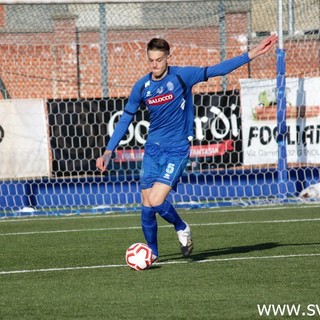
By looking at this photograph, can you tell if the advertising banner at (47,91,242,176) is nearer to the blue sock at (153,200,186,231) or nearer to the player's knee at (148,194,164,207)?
the blue sock at (153,200,186,231)

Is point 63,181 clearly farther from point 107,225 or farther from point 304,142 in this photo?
point 304,142

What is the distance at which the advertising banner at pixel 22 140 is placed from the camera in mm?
14578

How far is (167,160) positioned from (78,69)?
1019 cm

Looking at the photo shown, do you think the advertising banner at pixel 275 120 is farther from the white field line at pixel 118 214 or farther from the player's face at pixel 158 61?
the player's face at pixel 158 61

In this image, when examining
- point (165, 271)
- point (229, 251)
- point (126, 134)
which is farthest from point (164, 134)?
point (126, 134)

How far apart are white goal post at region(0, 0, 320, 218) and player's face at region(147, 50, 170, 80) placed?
20.1 feet

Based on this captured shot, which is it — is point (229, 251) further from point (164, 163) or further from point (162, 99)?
point (162, 99)

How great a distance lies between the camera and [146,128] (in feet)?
49.5

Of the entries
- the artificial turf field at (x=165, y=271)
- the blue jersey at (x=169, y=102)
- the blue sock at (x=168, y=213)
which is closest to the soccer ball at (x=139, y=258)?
the artificial turf field at (x=165, y=271)

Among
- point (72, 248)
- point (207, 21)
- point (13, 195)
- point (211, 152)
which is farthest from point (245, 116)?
point (72, 248)

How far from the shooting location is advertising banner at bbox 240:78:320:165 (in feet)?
49.8

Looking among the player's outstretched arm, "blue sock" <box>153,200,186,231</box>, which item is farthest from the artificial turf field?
the player's outstretched arm

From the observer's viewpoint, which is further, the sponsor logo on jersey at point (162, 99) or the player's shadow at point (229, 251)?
the player's shadow at point (229, 251)

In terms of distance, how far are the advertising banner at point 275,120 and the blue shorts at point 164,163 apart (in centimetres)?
658
